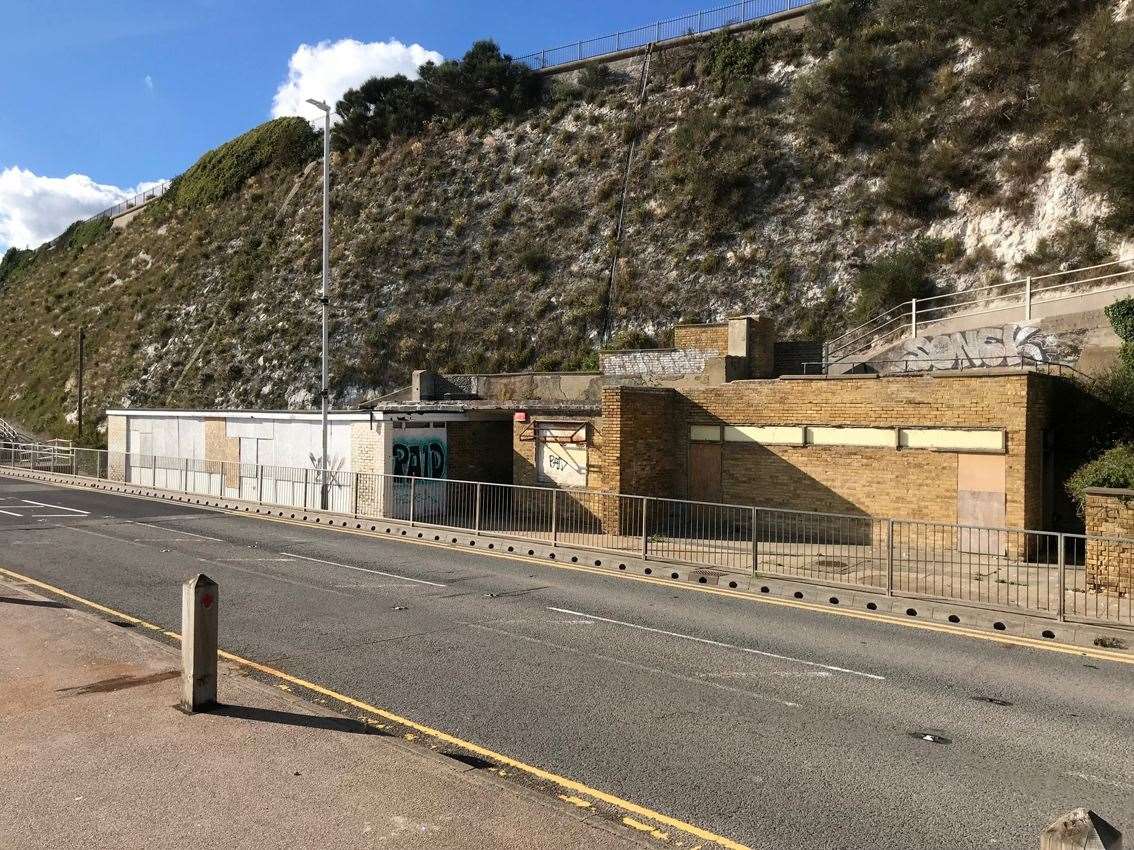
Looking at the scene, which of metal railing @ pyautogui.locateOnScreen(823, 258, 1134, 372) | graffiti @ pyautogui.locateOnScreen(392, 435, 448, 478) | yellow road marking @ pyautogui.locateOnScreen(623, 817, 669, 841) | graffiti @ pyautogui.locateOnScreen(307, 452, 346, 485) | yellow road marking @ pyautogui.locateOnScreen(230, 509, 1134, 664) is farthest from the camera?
graffiti @ pyautogui.locateOnScreen(307, 452, 346, 485)

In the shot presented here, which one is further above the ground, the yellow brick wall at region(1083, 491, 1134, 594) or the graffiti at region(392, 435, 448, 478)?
the graffiti at region(392, 435, 448, 478)

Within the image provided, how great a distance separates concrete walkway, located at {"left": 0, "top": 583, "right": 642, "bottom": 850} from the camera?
5.16 meters

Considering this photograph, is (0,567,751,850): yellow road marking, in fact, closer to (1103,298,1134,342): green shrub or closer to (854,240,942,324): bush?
(1103,298,1134,342): green shrub

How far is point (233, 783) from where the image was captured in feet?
19.2

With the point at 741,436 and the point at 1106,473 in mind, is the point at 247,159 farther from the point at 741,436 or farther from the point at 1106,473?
the point at 1106,473

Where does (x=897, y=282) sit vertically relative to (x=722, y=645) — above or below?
above

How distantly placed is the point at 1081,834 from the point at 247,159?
248ft

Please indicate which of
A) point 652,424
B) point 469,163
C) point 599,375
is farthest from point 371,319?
point 652,424

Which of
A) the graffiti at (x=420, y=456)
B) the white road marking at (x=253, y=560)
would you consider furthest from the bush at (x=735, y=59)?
the white road marking at (x=253, y=560)

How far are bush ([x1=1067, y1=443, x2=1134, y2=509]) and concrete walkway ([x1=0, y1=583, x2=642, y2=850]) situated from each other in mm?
13015

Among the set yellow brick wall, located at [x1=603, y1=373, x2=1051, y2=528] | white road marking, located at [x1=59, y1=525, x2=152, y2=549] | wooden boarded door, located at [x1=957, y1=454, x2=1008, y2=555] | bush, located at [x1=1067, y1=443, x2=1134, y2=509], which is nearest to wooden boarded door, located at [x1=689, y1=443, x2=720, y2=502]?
yellow brick wall, located at [x1=603, y1=373, x2=1051, y2=528]

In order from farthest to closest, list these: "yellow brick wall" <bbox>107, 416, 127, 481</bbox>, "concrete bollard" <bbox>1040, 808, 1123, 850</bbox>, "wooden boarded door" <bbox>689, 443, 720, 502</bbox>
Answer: "yellow brick wall" <bbox>107, 416, 127, 481</bbox>
"wooden boarded door" <bbox>689, 443, 720, 502</bbox>
"concrete bollard" <bbox>1040, 808, 1123, 850</bbox>

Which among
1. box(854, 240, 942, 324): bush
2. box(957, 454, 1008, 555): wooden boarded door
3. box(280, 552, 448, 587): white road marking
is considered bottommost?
box(280, 552, 448, 587): white road marking

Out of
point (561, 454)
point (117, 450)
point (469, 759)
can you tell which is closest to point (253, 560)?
point (561, 454)
